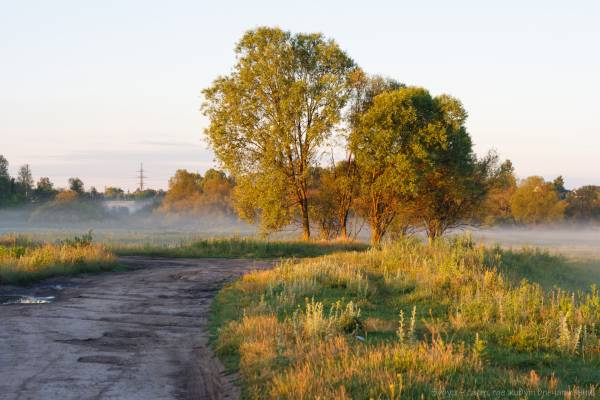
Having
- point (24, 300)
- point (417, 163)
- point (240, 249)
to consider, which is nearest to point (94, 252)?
point (24, 300)

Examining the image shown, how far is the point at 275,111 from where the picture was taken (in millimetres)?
37000

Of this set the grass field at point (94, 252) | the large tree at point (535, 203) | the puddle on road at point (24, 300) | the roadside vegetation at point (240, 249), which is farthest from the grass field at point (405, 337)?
the large tree at point (535, 203)

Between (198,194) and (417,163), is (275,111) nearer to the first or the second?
(417,163)

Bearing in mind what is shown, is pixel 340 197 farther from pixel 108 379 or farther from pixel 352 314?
pixel 108 379

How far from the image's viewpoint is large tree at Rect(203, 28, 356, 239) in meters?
36.3

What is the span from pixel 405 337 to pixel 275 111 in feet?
91.0

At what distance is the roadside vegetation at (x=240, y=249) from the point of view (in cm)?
3071

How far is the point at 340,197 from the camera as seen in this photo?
41.5m

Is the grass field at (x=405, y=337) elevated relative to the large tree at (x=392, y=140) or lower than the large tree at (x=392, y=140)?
lower

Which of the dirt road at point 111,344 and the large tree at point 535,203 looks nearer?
the dirt road at point 111,344

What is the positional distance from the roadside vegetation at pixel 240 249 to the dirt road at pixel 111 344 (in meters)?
10.8

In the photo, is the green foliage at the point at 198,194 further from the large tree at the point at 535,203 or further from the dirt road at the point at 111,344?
the dirt road at the point at 111,344

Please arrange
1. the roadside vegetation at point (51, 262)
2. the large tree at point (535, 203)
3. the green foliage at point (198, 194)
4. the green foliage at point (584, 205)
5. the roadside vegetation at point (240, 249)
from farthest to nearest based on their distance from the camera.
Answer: the green foliage at point (198, 194)
the green foliage at point (584, 205)
the large tree at point (535, 203)
the roadside vegetation at point (240, 249)
the roadside vegetation at point (51, 262)

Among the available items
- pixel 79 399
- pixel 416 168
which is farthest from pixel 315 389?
pixel 416 168
